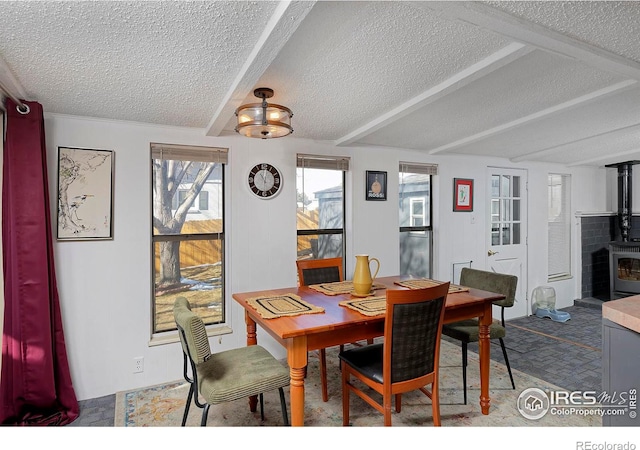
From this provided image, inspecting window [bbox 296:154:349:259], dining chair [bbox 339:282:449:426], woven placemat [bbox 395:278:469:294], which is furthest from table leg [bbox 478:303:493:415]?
window [bbox 296:154:349:259]

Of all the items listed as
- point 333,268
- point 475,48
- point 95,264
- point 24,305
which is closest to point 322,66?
point 475,48

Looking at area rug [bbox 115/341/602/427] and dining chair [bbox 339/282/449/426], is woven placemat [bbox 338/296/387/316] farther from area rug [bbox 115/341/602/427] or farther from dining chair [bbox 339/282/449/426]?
area rug [bbox 115/341/602/427]

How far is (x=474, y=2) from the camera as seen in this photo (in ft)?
4.58

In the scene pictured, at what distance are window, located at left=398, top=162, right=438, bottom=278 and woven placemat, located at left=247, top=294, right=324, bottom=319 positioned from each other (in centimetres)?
213

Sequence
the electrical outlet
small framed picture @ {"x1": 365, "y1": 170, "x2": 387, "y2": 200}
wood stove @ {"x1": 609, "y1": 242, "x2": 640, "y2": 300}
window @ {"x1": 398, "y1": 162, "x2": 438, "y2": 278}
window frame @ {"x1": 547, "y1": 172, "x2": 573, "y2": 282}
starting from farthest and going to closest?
window frame @ {"x1": 547, "y1": 172, "x2": 573, "y2": 282}, wood stove @ {"x1": 609, "y1": 242, "x2": 640, "y2": 300}, window @ {"x1": 398, "y1": 162, "x2": 438, "y2": 278}, small framed picture @ {"x1": 365, "y1": 170, "x2": 387, "y2": 200}, the electrical outlet

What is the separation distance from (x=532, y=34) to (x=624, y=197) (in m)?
5.24

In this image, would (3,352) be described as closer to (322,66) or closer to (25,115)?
(25,115)

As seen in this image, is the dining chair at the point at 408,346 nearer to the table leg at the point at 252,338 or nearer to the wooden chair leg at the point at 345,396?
the wooden chair leg at the point at 345,396

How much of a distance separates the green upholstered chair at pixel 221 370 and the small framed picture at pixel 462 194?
3102 millimetres

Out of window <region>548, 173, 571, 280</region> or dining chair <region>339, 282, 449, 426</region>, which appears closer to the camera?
dining chair <region>339, 282, 449, 426</region>

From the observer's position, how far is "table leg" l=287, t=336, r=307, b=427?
6.02ft

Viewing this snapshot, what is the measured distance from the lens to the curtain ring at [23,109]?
229cm

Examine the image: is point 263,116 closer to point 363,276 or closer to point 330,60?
point 330,60

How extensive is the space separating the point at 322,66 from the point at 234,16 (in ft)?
2.06
